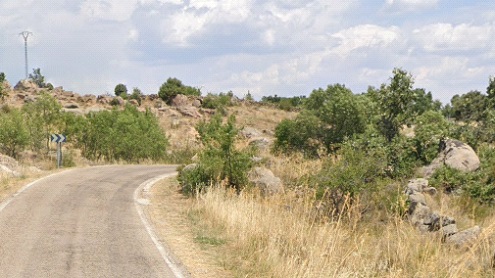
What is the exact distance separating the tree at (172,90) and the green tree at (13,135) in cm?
4224

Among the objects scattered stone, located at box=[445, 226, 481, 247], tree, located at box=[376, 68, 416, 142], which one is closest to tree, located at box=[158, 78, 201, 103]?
tree, located at box=[376, 68, 416, 142]

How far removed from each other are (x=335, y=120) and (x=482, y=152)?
11174mm

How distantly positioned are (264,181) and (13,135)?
20741 mm

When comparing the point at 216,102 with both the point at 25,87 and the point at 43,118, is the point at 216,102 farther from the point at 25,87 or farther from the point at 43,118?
the point at 43,118

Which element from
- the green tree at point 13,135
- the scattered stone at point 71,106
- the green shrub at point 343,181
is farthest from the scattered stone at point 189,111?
the green shrub at point 343,181

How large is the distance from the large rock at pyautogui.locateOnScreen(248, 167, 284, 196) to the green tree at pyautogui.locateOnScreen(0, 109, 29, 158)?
64.0 ft

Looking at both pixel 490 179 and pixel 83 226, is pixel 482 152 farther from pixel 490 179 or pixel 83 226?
pixel 83 226

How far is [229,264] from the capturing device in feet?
29.6

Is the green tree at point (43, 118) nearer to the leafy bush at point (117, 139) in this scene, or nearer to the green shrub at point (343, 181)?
the leafy bush at point (117, 139)

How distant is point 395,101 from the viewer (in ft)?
78.5

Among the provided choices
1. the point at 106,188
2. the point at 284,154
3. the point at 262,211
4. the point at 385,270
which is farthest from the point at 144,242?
the point at 284,154

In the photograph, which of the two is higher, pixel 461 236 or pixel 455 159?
pixel 455 159

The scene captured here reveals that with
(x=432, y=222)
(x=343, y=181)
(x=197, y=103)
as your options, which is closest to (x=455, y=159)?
(x=343, y=181)

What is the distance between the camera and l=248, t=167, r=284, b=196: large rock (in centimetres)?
1728
